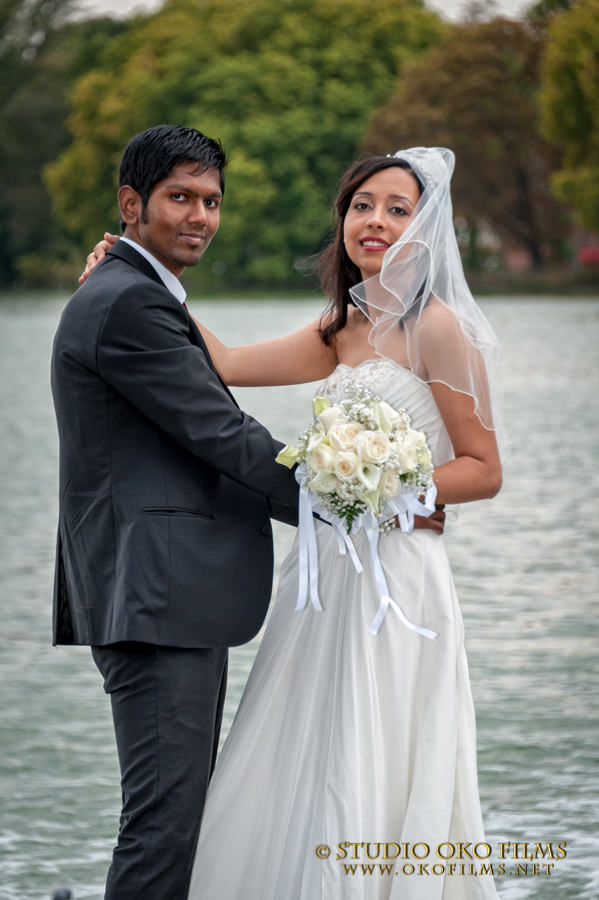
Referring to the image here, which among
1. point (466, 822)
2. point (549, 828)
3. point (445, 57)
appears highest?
point (445, 57)

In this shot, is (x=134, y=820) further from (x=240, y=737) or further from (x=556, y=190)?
(x=556, y=190)

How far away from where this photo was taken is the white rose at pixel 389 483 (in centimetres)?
320

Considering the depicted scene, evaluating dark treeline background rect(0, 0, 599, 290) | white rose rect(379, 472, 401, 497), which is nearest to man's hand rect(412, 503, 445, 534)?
white rose rect(379, 472, 401, 497)

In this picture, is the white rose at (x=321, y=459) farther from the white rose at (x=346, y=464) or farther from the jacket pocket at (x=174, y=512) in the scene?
the jacket pocket at (x=174, y=512)

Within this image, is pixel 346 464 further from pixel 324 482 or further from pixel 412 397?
pixel 412 397

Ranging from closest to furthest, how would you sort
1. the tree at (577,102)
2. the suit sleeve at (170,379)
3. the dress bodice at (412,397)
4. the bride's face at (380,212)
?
the suit sleeve at (170,379), the dress bodice at (412,397), the bride's face at (380,212), the tree at (577,102)

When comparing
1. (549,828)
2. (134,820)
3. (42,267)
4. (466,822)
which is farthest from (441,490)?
(42,267)

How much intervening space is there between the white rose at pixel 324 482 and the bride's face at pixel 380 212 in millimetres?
861

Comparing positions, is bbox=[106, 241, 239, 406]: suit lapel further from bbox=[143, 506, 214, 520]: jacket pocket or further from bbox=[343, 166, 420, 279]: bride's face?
bbox=[343, 166, 420, 279]: bride's face

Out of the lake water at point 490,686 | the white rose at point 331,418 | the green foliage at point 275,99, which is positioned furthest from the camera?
the green foliage at point 275,99

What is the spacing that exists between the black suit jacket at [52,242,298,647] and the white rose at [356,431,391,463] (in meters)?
0.21

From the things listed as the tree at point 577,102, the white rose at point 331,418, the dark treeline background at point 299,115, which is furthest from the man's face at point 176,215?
the dark treeline background at point 299,115

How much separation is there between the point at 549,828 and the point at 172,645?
2.27 metres

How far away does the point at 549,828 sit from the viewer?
4895mm
